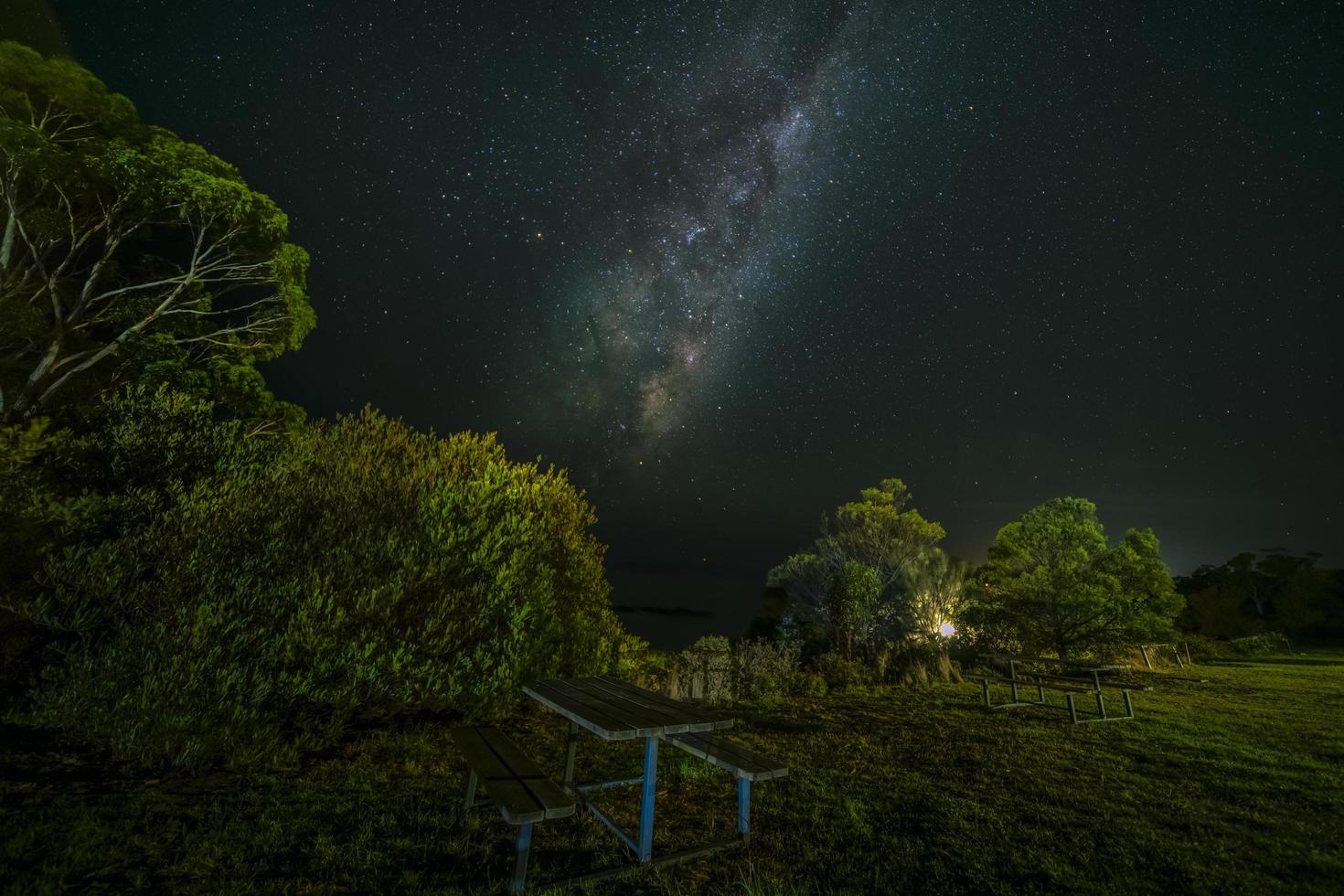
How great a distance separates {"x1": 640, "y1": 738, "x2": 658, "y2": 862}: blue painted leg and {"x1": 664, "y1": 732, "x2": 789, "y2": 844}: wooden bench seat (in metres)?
0.17

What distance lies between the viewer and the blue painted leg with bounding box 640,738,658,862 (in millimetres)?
3670

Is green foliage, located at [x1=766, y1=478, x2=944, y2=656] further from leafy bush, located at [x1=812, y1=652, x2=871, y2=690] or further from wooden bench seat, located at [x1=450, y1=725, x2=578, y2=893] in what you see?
wooden bench seat, located at [x1=450, y1=725, x2=578, y2=893]

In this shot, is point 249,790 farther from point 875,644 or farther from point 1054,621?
point 1054,621

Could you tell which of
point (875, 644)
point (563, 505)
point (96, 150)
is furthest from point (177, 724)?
point (875, 644)

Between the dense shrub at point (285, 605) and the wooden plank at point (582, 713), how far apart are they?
1.74 metres

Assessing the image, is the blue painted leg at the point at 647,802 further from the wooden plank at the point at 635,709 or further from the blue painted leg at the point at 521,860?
the blue painted leg at the point at 521,860

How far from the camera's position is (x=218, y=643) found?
512 centimetres

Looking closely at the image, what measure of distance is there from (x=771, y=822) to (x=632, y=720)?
1.84 meters

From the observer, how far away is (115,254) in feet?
37.6

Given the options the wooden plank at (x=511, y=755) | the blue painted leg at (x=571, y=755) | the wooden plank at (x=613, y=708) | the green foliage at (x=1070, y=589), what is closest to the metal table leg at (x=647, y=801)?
the wooden plank at (x=613, y=708)

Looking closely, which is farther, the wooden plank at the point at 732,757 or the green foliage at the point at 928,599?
the green foliage at the point at 928,599

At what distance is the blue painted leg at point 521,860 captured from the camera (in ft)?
10.4

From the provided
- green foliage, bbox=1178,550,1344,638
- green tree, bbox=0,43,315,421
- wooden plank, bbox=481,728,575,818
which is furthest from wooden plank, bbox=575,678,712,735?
green foliage, bbox=1178,550,1344,638

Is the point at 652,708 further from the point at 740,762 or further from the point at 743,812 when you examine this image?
the point at 743,812
